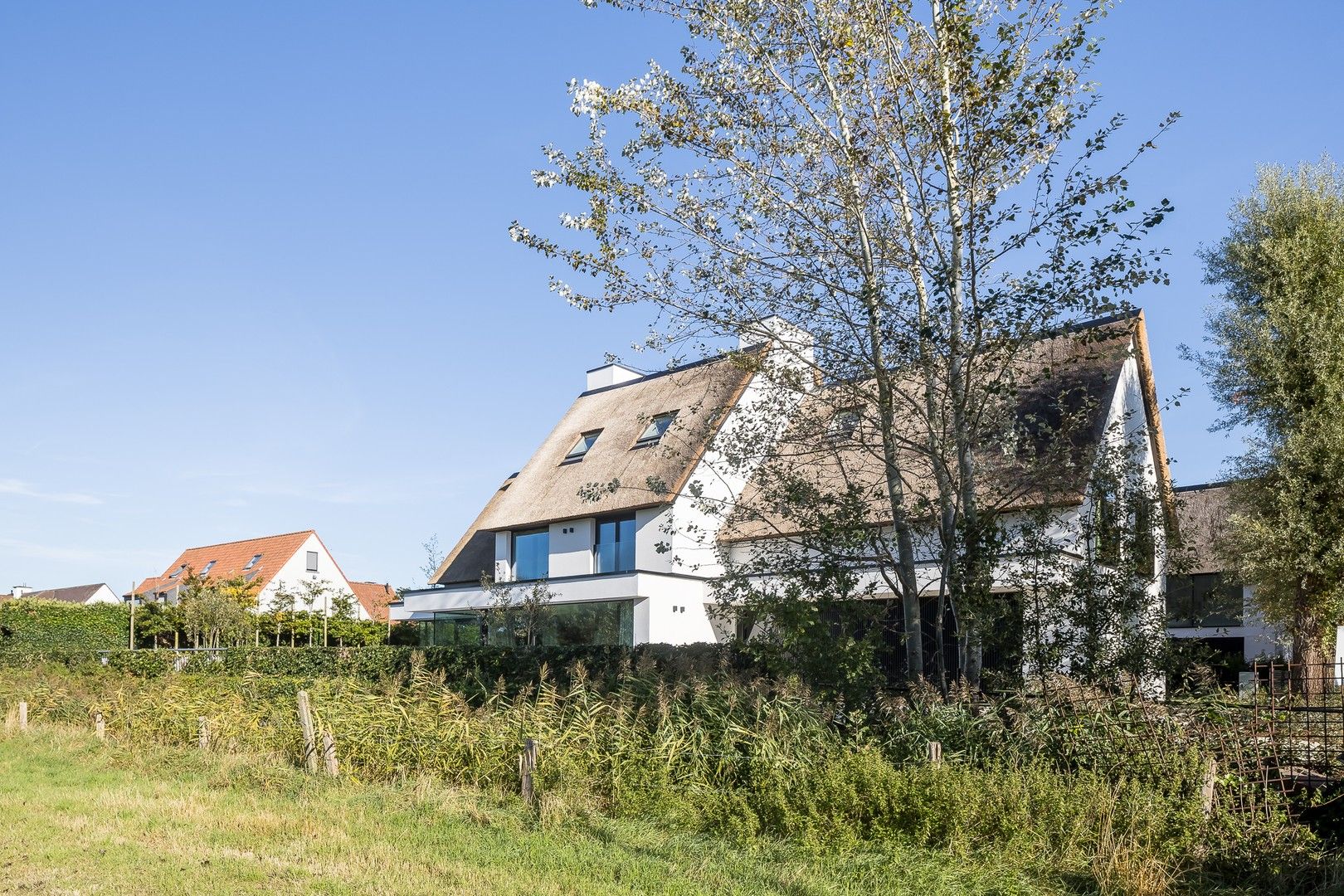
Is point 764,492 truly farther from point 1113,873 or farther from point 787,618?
point 1113,873

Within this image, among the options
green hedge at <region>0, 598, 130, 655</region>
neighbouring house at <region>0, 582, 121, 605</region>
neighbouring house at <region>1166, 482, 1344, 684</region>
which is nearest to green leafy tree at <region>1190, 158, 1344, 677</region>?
neighbouring house at <region>1166, 482, 1344, 684</region>

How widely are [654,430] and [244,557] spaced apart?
28644 millimetres

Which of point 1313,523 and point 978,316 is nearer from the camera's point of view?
point 978,316

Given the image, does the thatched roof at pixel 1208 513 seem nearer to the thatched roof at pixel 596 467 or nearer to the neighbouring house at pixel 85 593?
the thatched roof at pixel 596 467

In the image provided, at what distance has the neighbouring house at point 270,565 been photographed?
4466 cm

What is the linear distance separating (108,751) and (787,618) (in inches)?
324

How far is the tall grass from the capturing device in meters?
6.94

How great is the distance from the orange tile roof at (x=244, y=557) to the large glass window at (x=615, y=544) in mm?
21937

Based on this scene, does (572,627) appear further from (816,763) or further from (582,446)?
(816,763)

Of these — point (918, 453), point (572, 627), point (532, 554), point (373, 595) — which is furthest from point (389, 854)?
point (373, 595)

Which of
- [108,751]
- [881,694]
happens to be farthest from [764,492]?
[108,751]

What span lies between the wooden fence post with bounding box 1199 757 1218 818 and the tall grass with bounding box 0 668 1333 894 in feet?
0.18

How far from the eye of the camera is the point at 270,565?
1794 inches

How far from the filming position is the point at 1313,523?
711 inches
